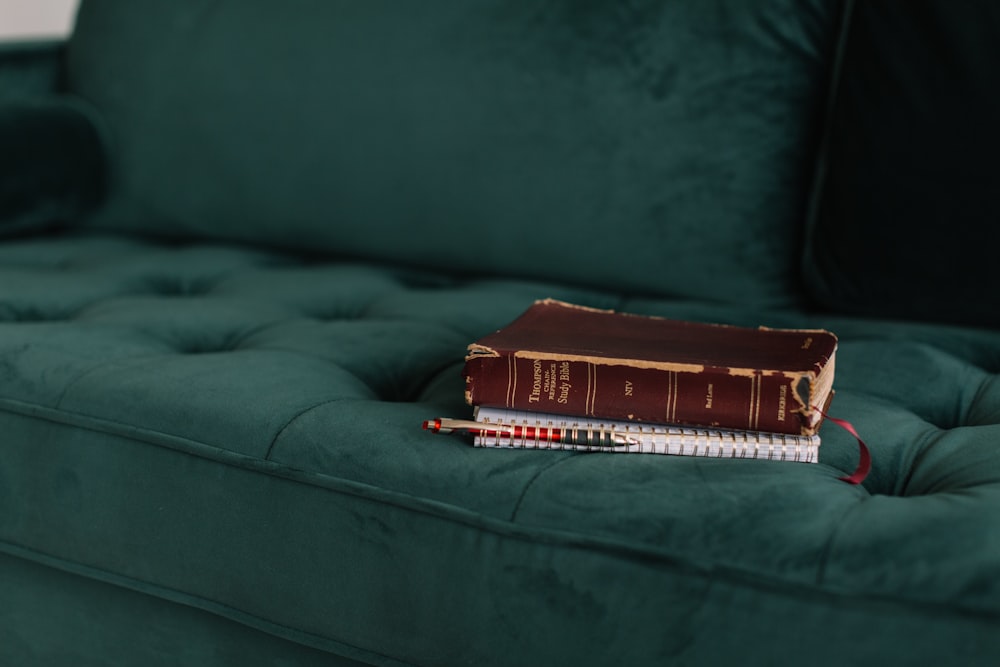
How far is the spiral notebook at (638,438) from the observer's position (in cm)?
63

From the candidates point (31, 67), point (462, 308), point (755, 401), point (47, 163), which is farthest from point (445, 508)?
point (31, 67)

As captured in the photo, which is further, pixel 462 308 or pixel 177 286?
pixel 177 286

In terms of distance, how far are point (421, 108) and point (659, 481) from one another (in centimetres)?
81

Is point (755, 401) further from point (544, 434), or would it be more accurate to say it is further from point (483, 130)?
point (483, 130)

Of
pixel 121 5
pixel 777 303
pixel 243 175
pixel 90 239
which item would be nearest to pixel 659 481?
pixel 777 303

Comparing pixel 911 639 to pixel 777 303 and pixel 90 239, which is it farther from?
pixel 90 239

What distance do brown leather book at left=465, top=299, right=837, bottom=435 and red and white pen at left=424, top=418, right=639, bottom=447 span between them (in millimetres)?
13

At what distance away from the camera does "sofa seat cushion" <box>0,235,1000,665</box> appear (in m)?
0.53

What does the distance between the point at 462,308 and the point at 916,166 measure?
0.51m

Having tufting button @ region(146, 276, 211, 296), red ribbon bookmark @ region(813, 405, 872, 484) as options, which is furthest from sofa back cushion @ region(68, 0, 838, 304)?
red ribbon bookmark @ region(813, 405, 872, 484)

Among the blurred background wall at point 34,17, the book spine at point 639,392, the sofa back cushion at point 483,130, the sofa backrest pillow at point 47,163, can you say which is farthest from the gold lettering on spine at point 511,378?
the blurred background wall at point 34,17

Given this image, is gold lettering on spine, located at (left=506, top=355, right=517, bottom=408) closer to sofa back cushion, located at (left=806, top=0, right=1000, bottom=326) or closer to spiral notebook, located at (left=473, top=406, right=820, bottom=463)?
spiral notebook, located at (left=473, top=406, right=820, bottom=463)

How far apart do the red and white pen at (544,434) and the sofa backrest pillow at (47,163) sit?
1.00 metres

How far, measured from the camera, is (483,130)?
4.08ft
